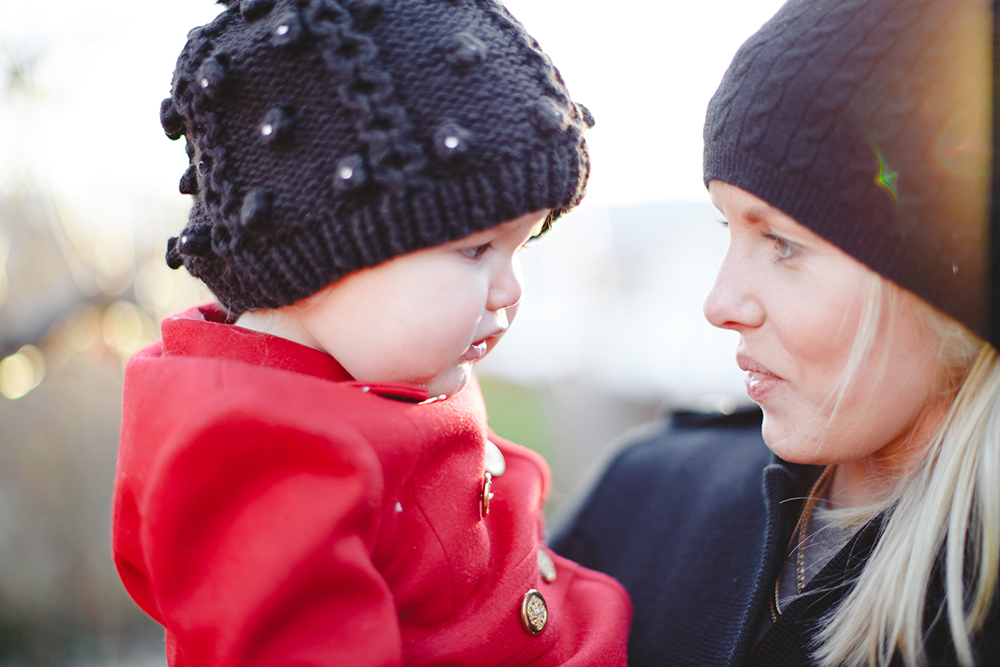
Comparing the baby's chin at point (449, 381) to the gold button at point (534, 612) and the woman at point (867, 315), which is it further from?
the woman at point (867, 315)

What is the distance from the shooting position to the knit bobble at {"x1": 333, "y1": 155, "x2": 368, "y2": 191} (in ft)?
4.04

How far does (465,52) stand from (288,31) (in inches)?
12.8

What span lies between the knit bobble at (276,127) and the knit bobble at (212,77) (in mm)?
126

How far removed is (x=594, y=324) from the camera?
8.98 meters

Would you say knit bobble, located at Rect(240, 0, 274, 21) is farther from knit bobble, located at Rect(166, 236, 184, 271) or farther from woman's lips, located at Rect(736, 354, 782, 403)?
woman's lips, located at Rect(736, 354, 782, 403)

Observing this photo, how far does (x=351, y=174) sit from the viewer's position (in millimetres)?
1232

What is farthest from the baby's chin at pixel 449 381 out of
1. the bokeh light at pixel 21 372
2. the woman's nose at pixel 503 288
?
the bokeh light at pixel 21 372

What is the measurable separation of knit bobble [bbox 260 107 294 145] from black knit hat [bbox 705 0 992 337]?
96 centimetres

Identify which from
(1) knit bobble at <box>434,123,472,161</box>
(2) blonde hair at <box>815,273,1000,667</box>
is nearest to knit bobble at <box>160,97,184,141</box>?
(1) knit bobble at <box>434,123,472,161</box>

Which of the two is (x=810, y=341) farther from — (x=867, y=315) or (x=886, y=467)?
(x=886, y=467)

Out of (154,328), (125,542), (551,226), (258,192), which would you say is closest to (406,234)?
(258,192)

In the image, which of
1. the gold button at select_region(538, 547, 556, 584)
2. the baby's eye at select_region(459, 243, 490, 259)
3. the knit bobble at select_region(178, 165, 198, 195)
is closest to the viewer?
the baby's eye at select_region(459, 243, 490, 259)

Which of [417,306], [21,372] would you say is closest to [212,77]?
[417,306]

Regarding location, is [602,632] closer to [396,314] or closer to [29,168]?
[396,314]
